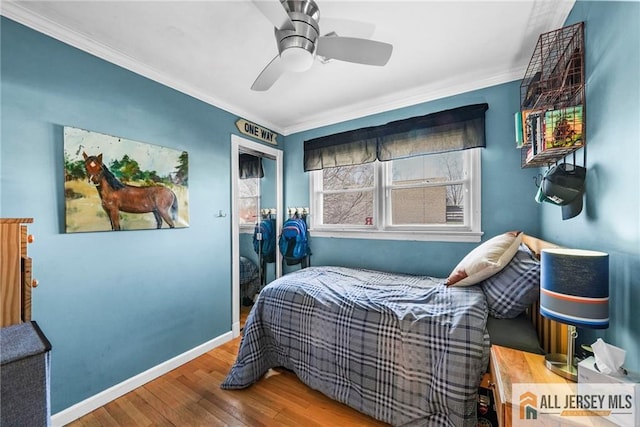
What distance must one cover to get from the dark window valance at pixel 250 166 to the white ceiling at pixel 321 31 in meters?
0.71

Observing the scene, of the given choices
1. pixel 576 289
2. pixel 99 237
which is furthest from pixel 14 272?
pixel 576 289

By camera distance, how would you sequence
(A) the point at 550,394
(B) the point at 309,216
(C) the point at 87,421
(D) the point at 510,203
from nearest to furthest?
(A) the point at 550,394, (C) the point at 87,421, (D) the point at 510,203, (B) the point at 309,216

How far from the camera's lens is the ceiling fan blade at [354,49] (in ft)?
4.51

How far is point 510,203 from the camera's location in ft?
7.11

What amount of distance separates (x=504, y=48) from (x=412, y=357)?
2305 millimetres

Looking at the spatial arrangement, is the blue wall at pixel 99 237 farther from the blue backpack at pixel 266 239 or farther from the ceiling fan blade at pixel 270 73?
the ceiling fan blade at pixel 270 73

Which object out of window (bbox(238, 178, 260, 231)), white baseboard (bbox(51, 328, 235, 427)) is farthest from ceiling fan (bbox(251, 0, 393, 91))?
white baseboard (bbox(51, 328, 235, 427))

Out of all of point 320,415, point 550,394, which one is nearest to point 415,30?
point 550,394

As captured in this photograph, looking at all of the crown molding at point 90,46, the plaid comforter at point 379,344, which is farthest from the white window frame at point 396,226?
the crown molding at point 90,46

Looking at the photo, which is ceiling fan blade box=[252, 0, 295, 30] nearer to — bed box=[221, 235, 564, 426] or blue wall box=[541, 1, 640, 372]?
blue wall box=[541, 1, 640, 372]

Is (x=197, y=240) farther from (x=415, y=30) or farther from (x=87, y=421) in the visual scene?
(x=415, y=30)

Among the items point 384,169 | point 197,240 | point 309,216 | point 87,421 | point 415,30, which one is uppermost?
point 415,30

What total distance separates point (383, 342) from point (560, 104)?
173 cm

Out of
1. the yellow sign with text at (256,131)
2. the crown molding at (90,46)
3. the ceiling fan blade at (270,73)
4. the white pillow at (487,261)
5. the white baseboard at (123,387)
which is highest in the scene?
the crown molding at (90,46)
